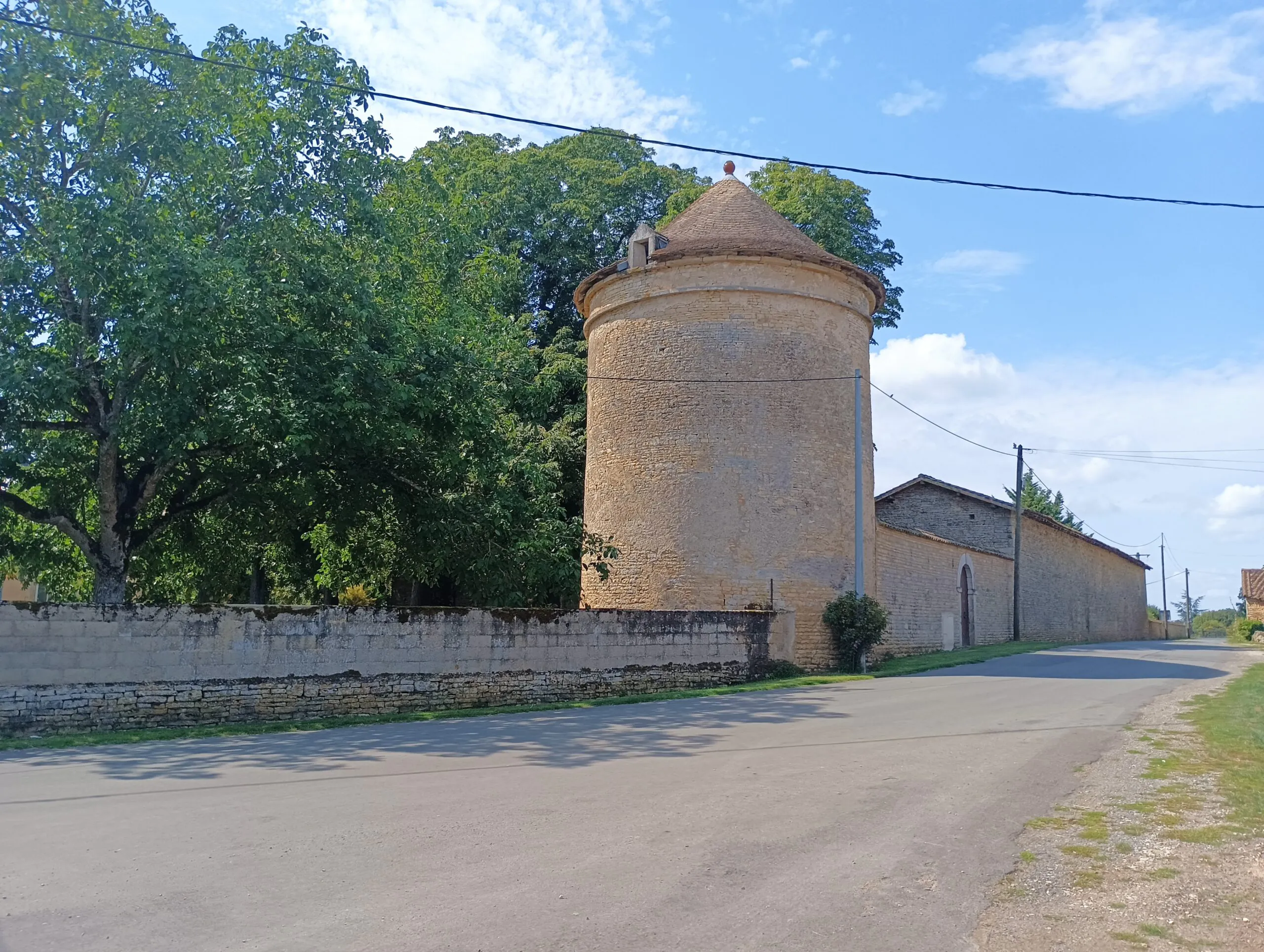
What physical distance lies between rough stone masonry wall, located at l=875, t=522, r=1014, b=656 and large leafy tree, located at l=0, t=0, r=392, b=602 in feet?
54.2

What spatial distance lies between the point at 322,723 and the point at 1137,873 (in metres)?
10.6

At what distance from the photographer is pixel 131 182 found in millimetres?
15023

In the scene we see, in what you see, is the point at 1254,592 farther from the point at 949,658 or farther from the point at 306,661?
the point at 306,661

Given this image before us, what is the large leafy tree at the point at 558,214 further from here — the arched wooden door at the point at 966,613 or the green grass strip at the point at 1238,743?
the green grass strip at the point at 1238,743

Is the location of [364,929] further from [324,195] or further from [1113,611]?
[1113,611]

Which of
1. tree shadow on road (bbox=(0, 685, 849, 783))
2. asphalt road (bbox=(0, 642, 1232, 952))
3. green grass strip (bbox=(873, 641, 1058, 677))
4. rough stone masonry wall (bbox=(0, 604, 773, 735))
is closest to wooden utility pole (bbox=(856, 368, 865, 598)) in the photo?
green grass strip (bbox=(873, 641, 1058, 677))

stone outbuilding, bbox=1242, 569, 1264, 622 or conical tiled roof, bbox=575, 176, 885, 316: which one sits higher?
conical tiled roof, bbox=575, 176, 885, 316

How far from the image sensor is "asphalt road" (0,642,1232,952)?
467 centimetres

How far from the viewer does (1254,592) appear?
62781mm

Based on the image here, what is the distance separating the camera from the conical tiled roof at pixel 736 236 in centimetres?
2272

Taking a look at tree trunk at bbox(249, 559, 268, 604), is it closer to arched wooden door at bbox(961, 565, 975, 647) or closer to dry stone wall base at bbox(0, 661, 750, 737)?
dry stone wall base at bbox(0, 661, 750, 737)

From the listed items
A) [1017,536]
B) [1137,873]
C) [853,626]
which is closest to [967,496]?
[1017,536]

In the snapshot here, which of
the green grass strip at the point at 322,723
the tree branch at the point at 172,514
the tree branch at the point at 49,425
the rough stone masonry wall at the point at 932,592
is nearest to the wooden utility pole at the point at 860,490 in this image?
the rough stone masonry wall at the point at 932,592

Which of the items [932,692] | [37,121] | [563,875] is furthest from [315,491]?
[563,875]
